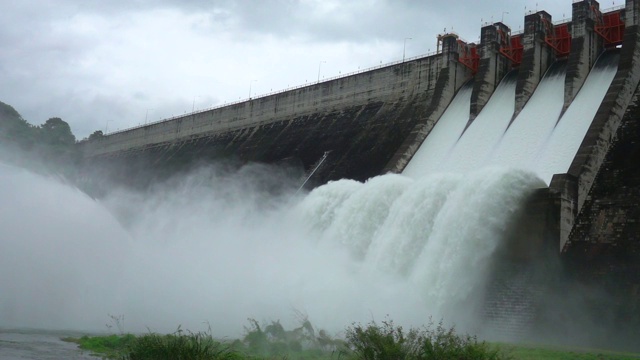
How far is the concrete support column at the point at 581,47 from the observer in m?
26.5

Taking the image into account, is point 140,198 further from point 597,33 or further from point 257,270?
point 597,33

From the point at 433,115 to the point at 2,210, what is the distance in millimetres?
20316

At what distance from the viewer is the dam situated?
19.2 m

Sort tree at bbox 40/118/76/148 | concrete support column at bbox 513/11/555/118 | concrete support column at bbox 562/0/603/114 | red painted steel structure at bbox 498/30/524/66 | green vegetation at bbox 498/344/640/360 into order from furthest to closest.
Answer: tree at bbox 40/118/76/148 < red painted steel structure at bbox 498/30/524/66 < concrete support column at bbox 513/11/555/118 < concrete support column at bbox 562/0/603/114 < green vegetation at bbox 498/344/640/360

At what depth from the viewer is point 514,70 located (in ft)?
105

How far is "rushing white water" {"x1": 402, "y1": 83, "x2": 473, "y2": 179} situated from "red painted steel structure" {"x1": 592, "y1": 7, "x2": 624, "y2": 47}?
6.34 meters

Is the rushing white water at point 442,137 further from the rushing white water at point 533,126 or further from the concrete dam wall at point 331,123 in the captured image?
the rushing white water at point 533,126

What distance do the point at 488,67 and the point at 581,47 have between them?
4816 millimetres

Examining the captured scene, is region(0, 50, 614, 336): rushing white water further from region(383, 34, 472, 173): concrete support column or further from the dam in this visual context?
region(383, 34, 472, 173): concrete support column

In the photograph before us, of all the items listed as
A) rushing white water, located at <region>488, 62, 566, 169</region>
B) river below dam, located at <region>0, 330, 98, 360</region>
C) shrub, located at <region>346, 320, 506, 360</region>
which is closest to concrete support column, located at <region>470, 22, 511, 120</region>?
rushing white water, located at <region>488, 62, 566, 169</region>

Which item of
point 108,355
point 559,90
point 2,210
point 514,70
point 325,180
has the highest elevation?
point 514,70

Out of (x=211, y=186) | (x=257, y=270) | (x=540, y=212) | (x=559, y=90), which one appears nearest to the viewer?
(x=540, y=212)

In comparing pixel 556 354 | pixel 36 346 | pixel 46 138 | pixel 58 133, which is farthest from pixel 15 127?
pixel 556 354

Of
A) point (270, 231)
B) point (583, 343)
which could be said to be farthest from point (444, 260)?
point (270, 231)
